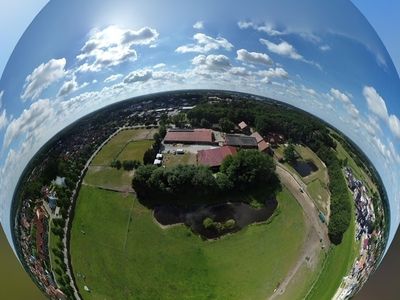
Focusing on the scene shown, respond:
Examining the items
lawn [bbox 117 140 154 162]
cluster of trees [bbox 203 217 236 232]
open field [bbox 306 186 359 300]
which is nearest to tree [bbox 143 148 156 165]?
lawn [bbox 117 140 154 162]

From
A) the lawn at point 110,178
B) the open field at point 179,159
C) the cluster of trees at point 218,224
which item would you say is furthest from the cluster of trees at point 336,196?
the lawn at point 110,178

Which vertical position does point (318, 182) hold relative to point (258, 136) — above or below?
below

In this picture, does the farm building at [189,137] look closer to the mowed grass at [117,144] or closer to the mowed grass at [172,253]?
the mowed grass at [117,144]

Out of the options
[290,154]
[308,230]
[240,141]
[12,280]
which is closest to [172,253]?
[240,141]

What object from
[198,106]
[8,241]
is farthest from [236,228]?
[8,241]

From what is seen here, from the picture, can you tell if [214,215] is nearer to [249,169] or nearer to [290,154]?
[249,169]

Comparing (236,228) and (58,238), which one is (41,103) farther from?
(236,228)
